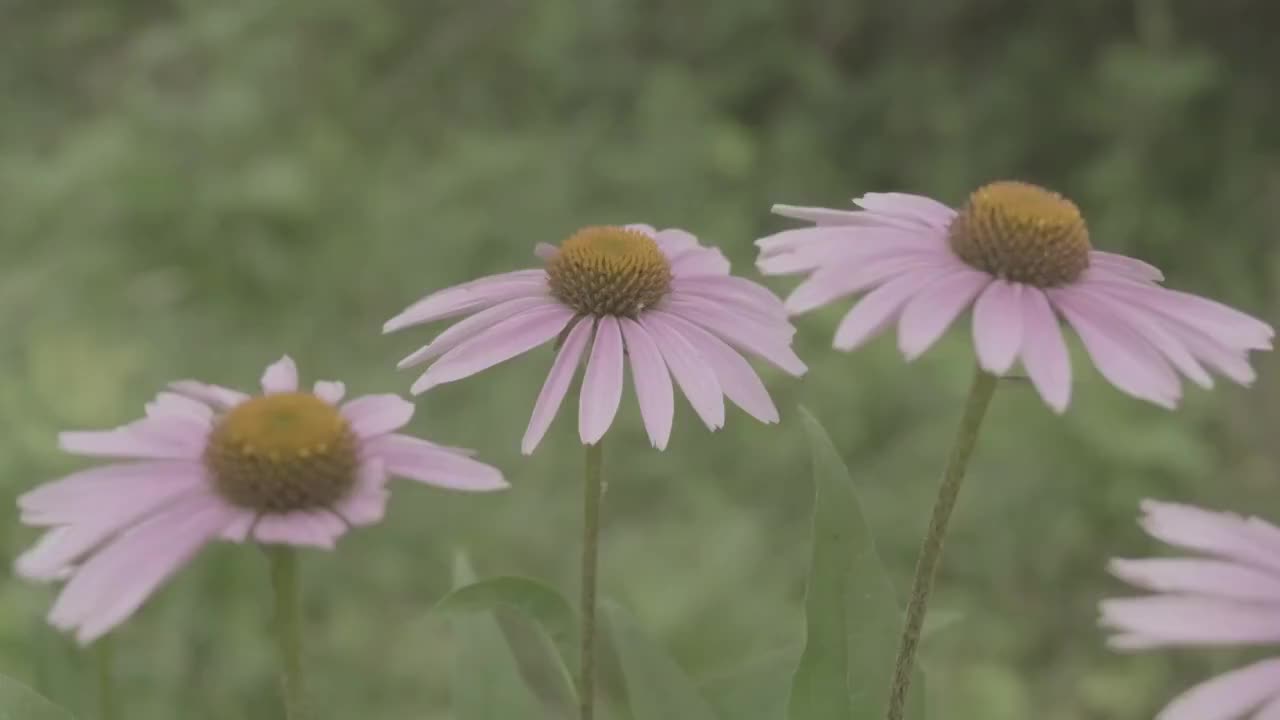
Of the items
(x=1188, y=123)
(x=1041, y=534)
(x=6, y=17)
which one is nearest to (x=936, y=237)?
(x=1041, y=534)

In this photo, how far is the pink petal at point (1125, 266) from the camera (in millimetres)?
551

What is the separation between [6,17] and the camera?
3.25 meters

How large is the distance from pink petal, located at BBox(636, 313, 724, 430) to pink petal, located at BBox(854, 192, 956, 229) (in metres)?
0.10

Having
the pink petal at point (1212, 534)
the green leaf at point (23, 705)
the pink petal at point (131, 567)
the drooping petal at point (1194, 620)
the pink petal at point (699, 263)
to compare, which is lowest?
the drooping petal at point (1194, 620)

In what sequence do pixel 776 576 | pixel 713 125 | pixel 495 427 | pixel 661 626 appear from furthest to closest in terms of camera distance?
pixel 713 125 → pixel 495 427 → pixel 776 576 → pixel 661 626

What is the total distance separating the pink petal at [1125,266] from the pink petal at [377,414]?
300 millimetres

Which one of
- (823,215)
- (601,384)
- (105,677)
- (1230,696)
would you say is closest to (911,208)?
(823,215)

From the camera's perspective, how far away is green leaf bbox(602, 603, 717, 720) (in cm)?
59

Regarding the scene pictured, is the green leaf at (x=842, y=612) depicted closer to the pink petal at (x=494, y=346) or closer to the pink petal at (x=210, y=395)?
the pink petal at (x=494, y=346)

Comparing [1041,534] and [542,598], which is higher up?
[1041,534]

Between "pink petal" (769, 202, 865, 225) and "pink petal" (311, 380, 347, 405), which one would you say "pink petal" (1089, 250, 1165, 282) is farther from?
"pink petal" (311, 380, 347, 405)

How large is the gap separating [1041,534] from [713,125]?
1.12 metres

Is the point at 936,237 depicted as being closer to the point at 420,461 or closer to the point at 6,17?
the point at 420,461

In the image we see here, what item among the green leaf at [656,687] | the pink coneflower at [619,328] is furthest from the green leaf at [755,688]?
the pink coneflower at [619,328]
